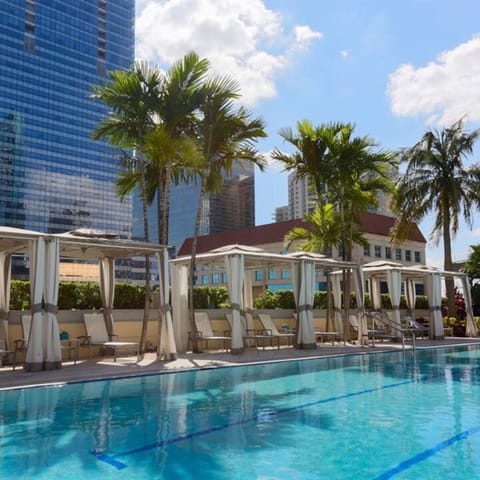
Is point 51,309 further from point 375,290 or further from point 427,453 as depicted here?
point 375,290

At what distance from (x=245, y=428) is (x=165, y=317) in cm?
681

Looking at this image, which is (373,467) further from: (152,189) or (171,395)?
Answer: (152,189)

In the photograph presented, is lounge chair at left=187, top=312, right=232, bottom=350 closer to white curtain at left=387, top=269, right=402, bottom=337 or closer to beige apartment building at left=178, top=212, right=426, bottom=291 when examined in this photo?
white curtain at left=387, top=269, right=402, bottom=337

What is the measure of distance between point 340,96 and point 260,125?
271 cm

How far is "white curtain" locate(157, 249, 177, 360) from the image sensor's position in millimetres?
13102

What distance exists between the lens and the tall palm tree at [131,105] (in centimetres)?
1433

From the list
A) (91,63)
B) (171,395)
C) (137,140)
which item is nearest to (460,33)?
(137,140)

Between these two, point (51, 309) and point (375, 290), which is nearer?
point (51, 309)

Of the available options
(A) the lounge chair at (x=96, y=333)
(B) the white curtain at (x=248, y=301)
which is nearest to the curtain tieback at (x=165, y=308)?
(A) the lounge chair at (x=96, y=333)

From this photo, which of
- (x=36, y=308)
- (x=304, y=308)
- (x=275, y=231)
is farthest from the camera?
(x=275, y=231)

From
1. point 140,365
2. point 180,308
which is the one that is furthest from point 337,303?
point 140,365

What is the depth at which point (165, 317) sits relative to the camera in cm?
1322

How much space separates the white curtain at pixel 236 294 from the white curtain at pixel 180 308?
163cm

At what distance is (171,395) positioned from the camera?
897 centimetres
